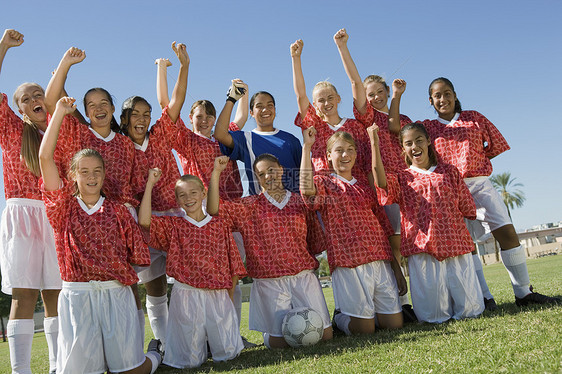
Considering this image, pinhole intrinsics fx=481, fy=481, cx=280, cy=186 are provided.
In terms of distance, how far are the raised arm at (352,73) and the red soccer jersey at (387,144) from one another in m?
0.11

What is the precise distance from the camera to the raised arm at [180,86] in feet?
20.7

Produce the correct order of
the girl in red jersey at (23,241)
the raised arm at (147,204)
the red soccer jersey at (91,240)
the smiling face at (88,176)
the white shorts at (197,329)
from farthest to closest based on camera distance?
1. the raised arm at (147,204)
2. the white shorts at (197,329)
3. the girl in red jersey at (23,241)
4. the smiling face at (88,176)
5. the red soccer jersey at (91,240)

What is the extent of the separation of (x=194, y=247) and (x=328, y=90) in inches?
123

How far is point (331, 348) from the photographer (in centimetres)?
502

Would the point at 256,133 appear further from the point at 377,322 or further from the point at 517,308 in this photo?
the point at 517,308

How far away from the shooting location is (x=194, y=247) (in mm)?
5449

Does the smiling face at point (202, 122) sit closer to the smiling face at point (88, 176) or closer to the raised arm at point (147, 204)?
the raised arm at point (147, 204)

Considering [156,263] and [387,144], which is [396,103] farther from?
[156,263]

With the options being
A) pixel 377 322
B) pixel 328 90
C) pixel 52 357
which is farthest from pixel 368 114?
pixel 52 357

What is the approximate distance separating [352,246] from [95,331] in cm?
307

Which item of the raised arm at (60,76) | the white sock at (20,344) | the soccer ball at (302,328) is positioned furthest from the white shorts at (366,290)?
the raised arm at (60,76)

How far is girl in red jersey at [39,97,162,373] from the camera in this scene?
4.58 m

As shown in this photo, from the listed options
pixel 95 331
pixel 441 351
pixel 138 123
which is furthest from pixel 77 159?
pixel 441 351

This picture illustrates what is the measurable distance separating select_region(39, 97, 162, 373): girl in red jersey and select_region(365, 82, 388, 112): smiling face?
4.17 m
